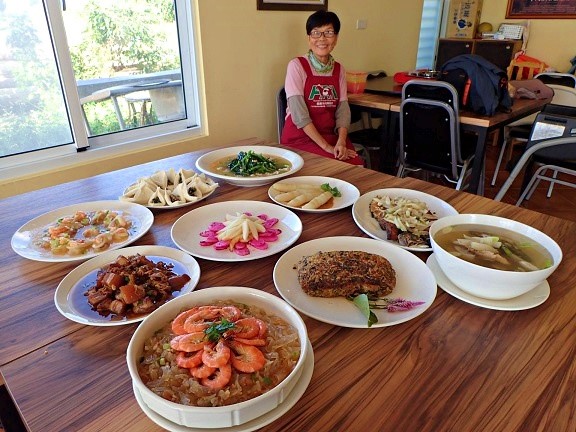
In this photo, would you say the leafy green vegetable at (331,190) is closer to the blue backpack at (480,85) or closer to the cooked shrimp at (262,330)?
the cooked shrimp at (262,330)

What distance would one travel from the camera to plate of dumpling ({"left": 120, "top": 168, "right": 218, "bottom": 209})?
1.17m

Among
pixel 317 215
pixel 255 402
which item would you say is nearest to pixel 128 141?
pixel 317 215

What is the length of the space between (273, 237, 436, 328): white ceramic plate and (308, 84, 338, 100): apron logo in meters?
1.72

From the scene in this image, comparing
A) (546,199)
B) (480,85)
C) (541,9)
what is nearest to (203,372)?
(480,85)

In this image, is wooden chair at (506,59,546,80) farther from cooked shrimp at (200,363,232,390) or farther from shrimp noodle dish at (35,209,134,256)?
cooked shrimp at (200,363,232,390)

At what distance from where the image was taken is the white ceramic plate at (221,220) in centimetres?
93

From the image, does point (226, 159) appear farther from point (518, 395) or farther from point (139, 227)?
point (518, 395)

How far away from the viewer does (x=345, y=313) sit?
75 cm

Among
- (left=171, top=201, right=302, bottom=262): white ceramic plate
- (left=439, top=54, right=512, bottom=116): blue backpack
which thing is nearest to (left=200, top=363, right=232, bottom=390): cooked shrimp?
(left=171, top=201, right=302, bottom=262): white ceramic plate

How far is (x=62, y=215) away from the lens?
44.0 inches

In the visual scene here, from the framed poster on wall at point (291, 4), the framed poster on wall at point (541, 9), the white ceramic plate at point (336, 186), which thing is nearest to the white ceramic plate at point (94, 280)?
the white ceramic plate at point (336, 186)

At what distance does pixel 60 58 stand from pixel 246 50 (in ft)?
3.88

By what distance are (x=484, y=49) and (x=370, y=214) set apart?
4778 mm

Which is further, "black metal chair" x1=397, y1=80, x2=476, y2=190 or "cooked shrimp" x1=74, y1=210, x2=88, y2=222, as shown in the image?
"black metal chair" x1=397, y1=80, x2=476, y2=190
